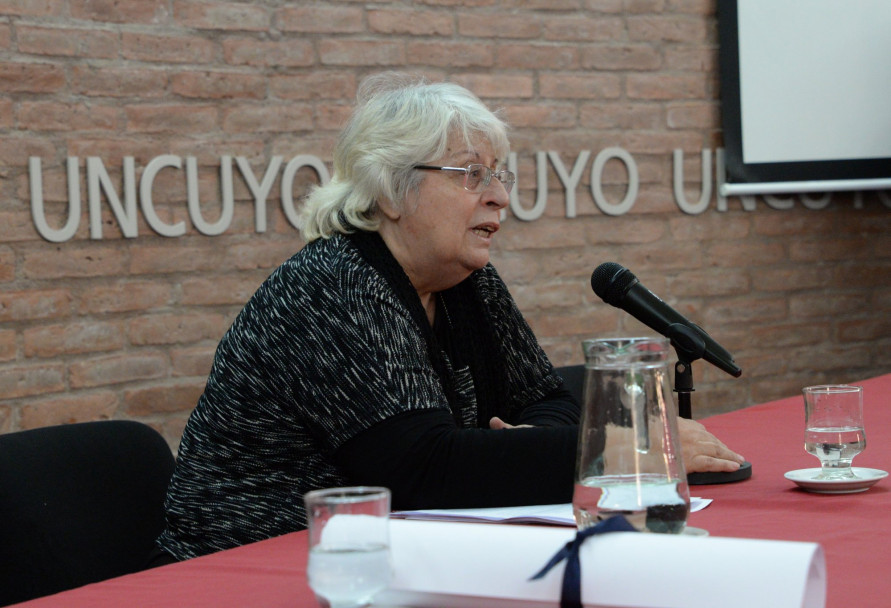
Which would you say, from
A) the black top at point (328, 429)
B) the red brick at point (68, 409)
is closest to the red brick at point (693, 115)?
the red brick at point (68, 409)

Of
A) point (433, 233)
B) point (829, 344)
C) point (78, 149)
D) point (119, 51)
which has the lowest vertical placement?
point (829, 344)

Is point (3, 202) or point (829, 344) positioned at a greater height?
point (3, 202)

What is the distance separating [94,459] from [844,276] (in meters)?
3.24

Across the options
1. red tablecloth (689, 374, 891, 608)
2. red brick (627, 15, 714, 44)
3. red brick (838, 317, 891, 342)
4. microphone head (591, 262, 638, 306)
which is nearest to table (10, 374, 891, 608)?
red tablecloth (689, 374, 891, 608)

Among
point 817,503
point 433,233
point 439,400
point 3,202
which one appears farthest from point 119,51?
point 817,503

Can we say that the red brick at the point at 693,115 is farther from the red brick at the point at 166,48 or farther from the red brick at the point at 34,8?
the red brick at the point at 34,8

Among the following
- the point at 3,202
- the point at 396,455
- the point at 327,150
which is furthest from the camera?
the point at 327,150

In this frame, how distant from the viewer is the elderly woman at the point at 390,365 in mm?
1539

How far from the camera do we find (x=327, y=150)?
335 cm

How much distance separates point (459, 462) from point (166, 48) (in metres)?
2.00

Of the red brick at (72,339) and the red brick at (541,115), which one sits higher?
the red brick at (541,115)

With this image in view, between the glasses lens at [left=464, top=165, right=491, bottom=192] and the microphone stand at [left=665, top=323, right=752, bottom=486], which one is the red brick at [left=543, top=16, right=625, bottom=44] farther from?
the microphone stand at [left=665, top=323, right=752, bottom=486]

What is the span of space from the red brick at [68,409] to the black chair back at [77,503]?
108 cm

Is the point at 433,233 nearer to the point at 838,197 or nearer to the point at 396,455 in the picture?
the point at 396,455
